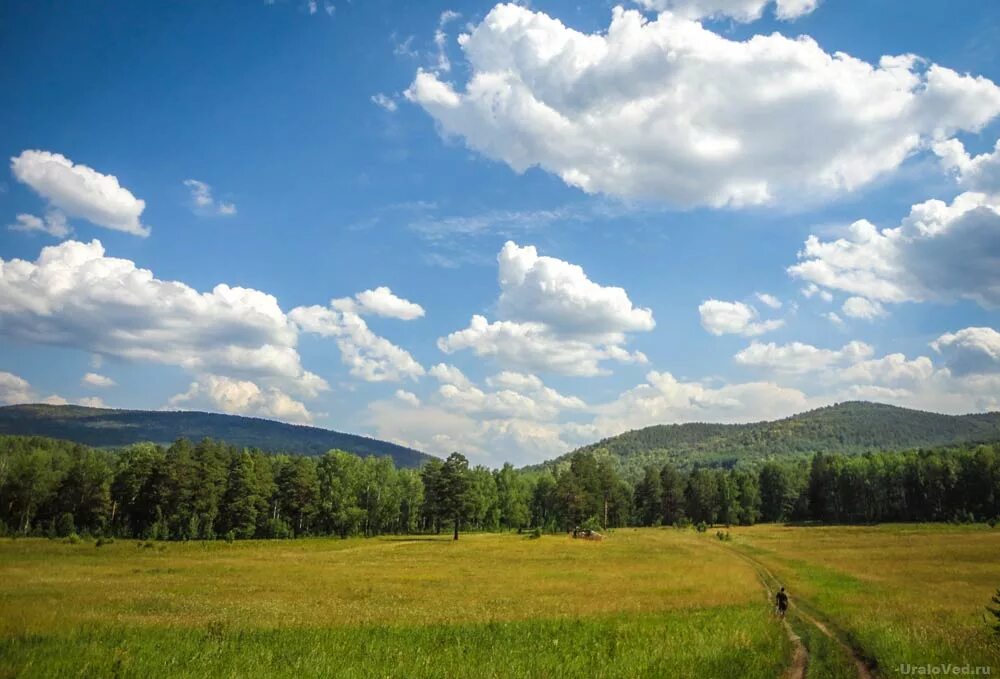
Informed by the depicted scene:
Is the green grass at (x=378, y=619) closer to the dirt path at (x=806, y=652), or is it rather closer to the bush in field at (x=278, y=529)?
the dirt path at (x=806, y=652)

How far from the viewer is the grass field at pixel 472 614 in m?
18.1

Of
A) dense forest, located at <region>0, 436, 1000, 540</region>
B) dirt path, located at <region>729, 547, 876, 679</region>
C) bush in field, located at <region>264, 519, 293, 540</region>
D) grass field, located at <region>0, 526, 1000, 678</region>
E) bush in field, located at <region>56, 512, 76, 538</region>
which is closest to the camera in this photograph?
grass field, located at <region>0, 526, 1000, 678</region>

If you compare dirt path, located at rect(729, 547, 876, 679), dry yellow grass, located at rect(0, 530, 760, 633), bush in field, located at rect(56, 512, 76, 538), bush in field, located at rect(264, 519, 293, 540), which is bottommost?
bush in field, located at rect(264, 519, 293, 540)

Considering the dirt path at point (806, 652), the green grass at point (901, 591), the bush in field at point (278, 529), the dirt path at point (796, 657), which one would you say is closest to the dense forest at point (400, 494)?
the bush in field at point (278, 529)

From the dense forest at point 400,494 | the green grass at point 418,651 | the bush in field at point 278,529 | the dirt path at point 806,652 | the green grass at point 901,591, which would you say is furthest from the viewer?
the bush in field at point 278,529

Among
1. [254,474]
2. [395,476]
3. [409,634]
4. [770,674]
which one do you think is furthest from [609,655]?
[395,476]

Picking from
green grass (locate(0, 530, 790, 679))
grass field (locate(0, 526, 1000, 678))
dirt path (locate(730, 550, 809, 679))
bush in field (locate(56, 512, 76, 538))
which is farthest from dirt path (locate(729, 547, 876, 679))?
bush in field (locate(56, 512, 76, 538))

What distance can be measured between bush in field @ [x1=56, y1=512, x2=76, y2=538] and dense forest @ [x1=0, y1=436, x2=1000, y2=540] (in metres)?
0.30

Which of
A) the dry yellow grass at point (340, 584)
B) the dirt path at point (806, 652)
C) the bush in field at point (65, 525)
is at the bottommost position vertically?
the bush in field at point (65, 525)

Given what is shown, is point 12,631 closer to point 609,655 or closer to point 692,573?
point 609,655

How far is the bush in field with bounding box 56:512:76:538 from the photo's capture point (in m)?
92.0

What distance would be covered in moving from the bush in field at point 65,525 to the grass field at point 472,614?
1252 inches

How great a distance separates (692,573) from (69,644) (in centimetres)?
4324

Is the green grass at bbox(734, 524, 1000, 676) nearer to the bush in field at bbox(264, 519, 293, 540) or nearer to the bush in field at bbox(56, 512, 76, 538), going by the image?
the bush in field at bbox(264, 519, 293, 540)
